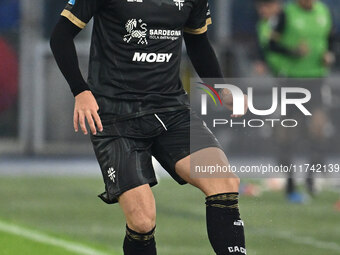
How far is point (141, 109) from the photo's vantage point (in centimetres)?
602

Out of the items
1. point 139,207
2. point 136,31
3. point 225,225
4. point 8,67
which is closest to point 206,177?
point 225,225

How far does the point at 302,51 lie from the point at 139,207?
22.9 feet

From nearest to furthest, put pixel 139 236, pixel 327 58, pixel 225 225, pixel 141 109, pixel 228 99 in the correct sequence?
pixel 225 225, pixel 139 236, pixel 141 109, pixel 228 99, pixel 327 58

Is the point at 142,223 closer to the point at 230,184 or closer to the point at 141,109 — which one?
the point at 230,184

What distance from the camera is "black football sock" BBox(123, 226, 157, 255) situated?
233 inches

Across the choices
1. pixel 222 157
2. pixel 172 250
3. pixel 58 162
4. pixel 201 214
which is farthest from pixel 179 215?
pixel 58 162

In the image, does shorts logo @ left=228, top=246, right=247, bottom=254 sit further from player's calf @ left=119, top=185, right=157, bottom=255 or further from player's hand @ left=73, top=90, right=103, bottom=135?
player's hand @ left=73, top=90, right=103, bottom=135

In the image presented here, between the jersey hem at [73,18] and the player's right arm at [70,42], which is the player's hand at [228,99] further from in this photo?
the jersey hem at [73,18]

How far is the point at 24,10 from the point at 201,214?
7471 mm

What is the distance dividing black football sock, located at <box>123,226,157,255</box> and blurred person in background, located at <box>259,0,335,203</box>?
656 cm

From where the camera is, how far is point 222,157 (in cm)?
594

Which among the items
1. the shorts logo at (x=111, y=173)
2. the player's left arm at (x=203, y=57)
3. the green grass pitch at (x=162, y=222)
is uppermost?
the player's left arm at (x=203, y=57)

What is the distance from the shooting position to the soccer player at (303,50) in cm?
1252

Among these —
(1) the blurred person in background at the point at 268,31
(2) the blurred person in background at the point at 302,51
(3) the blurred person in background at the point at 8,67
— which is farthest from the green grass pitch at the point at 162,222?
(3) the blurred person in background at the point at 8,67
